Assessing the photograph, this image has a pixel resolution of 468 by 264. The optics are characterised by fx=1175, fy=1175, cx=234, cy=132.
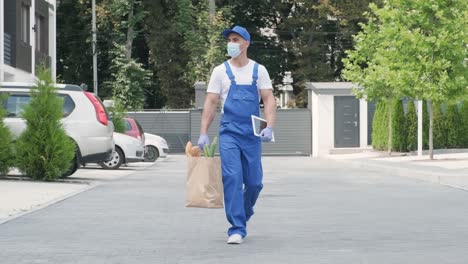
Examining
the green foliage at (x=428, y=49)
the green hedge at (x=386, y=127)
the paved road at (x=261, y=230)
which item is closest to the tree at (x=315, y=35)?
the green hedge at (x=386, y=127)

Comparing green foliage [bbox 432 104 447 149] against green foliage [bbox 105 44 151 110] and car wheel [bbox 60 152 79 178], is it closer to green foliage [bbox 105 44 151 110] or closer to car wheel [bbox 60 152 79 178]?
green foliage [bbox 105 44 151 110]

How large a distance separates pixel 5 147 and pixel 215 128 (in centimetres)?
3262

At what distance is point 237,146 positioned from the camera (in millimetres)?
10875

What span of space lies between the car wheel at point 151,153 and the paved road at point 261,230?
67.9ft

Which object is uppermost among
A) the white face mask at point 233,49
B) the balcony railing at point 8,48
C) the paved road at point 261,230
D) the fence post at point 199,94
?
the balcony railing at point 8,48

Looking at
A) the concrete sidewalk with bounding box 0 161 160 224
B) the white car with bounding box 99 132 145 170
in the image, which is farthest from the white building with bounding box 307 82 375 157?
the concrete sidewalk with bounding box 0 161 160 224

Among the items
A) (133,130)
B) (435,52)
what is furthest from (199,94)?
(435,52)

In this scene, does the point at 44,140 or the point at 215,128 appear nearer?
the point at 44,140

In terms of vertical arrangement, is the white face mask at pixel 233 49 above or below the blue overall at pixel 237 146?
above

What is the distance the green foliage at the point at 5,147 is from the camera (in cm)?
2177

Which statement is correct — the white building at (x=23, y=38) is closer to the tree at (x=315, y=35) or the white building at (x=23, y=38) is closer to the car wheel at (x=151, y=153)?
the car wheel at (x=151, y=153)

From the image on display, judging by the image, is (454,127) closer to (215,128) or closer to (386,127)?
(386,127)

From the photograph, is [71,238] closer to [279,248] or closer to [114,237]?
[114,237]

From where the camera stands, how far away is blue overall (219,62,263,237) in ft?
35.5
